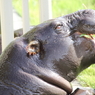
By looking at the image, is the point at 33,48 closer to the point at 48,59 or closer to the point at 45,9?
the point at 48,59

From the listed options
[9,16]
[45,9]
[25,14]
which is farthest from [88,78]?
[9,16]

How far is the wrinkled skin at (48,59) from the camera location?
2.16 metres

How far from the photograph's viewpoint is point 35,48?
2.21 m

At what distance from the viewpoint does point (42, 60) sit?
7.26 ft

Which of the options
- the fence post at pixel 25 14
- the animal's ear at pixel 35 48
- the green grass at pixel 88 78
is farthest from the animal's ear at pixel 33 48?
the fence post at pixel 25 14

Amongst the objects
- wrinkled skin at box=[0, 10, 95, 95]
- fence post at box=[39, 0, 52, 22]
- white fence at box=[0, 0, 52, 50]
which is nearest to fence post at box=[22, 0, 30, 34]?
white fence at box=[0, 0, 52, 50]

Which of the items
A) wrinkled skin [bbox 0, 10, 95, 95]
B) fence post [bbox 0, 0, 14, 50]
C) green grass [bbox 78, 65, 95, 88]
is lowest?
green grass [bbox 78, 65, 95, 88]

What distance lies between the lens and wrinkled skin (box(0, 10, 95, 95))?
216 centimetres

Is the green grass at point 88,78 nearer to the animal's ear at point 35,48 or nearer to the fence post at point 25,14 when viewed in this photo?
the fence post at point 25,14

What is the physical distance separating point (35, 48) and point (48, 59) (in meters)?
0.11

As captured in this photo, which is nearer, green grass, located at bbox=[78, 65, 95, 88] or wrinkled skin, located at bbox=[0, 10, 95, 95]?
wrinkled skin, located at bbox=[0, 10, 95, 95]

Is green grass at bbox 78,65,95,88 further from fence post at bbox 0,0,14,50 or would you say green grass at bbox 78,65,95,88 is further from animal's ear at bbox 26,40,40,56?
animal's ear at bbox 26,40,40,56

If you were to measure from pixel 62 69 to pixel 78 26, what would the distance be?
0.31 meters

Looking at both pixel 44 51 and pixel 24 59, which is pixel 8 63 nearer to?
pixel 24 59
